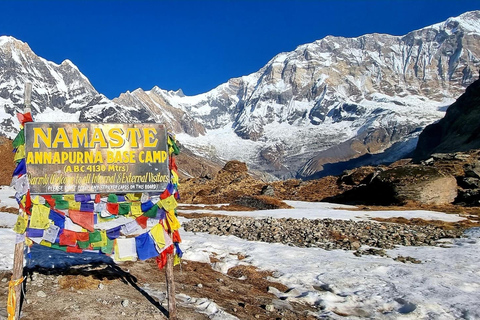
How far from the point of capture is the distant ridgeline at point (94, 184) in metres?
8.75

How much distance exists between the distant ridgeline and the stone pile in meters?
11.3

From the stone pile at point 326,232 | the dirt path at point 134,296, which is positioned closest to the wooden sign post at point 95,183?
the dirt path at point 134,296

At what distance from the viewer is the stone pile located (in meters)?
19.9

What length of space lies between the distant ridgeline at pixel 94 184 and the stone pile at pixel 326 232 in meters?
11.3

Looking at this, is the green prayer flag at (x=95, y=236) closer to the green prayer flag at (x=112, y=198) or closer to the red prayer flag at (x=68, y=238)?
the red prayer flag at (x=68, y=238)

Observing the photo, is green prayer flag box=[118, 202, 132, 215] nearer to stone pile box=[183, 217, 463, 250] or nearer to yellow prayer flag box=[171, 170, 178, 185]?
yellow prayer flag box=[171, 170, 178, 185]

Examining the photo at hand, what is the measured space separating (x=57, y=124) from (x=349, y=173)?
53410 millimetres

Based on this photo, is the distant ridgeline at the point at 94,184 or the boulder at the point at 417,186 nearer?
the distant ridgeline at the point at 94,184

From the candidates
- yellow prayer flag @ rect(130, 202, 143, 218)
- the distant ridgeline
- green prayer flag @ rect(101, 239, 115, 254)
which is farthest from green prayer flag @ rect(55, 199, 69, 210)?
yellow prayer flag @ rect(130, 202, 143, 218)

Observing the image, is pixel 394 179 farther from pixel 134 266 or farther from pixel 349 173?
pixel 134 266

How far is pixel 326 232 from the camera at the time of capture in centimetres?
2200

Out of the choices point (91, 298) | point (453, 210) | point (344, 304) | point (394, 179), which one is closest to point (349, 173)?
point (394, 179)

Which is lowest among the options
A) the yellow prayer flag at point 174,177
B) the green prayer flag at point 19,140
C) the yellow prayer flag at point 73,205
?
the yellow prayer flag at point 73,205

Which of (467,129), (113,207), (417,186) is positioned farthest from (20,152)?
(467,129)
